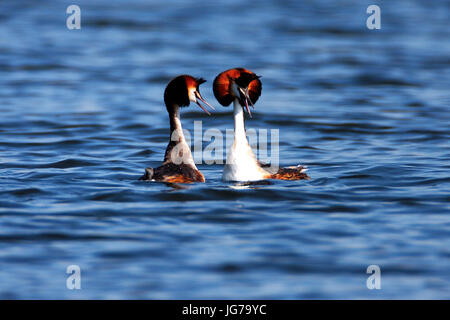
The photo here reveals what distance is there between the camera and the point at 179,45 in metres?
26.6

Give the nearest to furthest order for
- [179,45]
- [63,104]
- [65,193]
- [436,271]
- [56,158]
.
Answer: [436,271] → [65,193] → [56,158] → [63,104] → [179,45]

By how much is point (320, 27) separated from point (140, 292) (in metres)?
22.6

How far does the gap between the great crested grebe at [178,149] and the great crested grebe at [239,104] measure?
0.34 metres

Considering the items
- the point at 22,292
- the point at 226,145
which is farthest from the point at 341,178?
the point at 22,292

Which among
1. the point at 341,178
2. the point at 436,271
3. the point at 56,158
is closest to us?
the point at 436,271

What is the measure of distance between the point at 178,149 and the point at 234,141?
2.90 feet

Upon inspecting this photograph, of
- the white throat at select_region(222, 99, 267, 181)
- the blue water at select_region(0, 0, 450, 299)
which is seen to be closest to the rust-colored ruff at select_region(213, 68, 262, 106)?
the white throat at select_region(222, 99, 267, 181)

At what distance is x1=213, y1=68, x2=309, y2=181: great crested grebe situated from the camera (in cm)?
1119

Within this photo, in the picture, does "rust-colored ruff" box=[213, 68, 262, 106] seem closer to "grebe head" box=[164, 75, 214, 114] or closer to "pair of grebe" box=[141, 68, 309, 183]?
"pair of grebe" box=[141, 68, 309, 183]

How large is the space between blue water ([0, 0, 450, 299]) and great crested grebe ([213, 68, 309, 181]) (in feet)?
0.74

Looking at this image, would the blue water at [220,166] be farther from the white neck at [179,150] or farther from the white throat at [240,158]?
the white neck at [179,150]

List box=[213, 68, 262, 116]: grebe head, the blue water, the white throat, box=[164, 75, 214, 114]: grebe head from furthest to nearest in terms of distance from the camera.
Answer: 1. box=[164, 75, 214, 114]: grebe head
2. the white throat
3. box=[213, 68, 262, 116]: grebe head
4. the blue water
